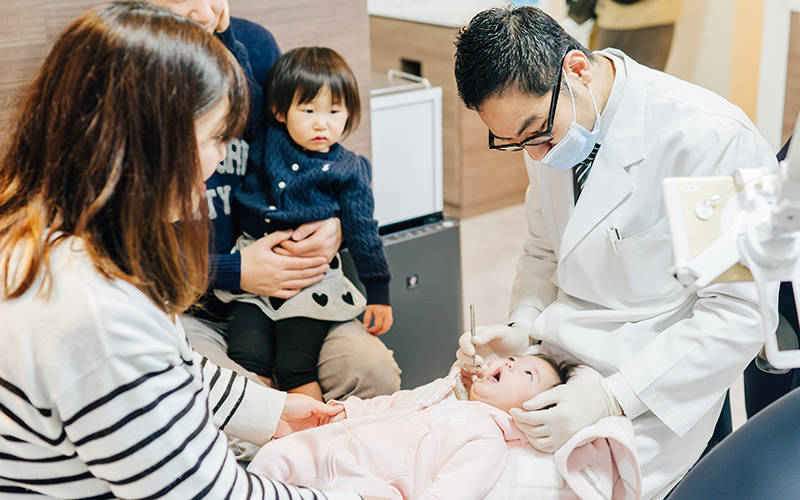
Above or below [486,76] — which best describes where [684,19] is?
below

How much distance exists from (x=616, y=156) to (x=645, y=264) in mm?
194

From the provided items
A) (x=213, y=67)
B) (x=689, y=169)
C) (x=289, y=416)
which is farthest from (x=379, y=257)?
(x=213, y=67)

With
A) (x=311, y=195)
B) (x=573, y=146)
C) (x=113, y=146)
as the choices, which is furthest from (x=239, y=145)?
(x=113, y=146)

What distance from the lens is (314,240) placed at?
1.63m

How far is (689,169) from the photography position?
122 centimetres

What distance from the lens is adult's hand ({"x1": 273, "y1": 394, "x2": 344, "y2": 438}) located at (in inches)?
51.9

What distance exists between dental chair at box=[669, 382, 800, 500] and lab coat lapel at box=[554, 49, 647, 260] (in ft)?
1.48

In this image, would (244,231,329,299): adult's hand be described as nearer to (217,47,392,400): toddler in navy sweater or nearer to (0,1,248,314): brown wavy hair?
(217,47,392,400): toddler in navy sweater

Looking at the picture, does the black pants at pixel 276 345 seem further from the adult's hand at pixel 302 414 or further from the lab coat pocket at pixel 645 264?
the lab coat pocket at pixel 645 264

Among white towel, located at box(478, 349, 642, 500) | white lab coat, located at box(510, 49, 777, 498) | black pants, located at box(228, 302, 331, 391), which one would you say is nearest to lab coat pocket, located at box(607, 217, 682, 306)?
white lab coat, located at box(510, 49, 777, 498)

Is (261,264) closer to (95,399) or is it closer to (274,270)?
(274,270)

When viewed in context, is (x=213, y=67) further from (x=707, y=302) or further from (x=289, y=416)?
(x=707, y=302)

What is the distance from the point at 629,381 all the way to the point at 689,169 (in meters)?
0.36

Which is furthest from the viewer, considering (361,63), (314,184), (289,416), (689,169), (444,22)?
(444,22)
